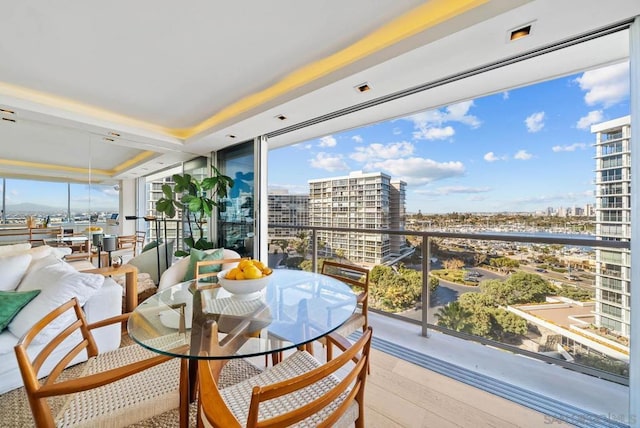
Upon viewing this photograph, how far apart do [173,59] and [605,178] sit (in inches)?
135

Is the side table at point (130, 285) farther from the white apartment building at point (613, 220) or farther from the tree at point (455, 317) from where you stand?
the white apartment building at point (613, 220)

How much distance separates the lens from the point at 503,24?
58.1 inches

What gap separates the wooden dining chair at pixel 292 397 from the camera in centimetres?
69

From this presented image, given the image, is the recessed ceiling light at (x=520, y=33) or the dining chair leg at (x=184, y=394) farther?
the recessed ceiling light at (x=520, y=33)

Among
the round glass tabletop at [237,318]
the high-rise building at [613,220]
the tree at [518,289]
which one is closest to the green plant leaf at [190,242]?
the round glass tabletop at [237,318]

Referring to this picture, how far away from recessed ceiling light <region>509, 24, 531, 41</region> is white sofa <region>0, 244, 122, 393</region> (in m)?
3.29

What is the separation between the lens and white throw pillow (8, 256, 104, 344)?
1697 millimetres

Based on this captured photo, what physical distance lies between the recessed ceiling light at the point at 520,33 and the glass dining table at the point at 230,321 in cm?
192

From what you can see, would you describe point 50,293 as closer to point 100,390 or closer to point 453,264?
point 100,390

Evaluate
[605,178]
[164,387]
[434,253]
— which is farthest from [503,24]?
[164,387]

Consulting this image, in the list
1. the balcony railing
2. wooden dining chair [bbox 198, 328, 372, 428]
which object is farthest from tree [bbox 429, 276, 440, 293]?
wooden dining chair [bbox 198, 328, 372, 428]

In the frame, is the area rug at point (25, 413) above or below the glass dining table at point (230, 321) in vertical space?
below

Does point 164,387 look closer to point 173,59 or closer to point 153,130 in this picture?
point 173,59

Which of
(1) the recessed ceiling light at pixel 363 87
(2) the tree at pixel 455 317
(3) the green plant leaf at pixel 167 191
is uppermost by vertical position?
(1) the recessed ceiling light at pixel 363 87
